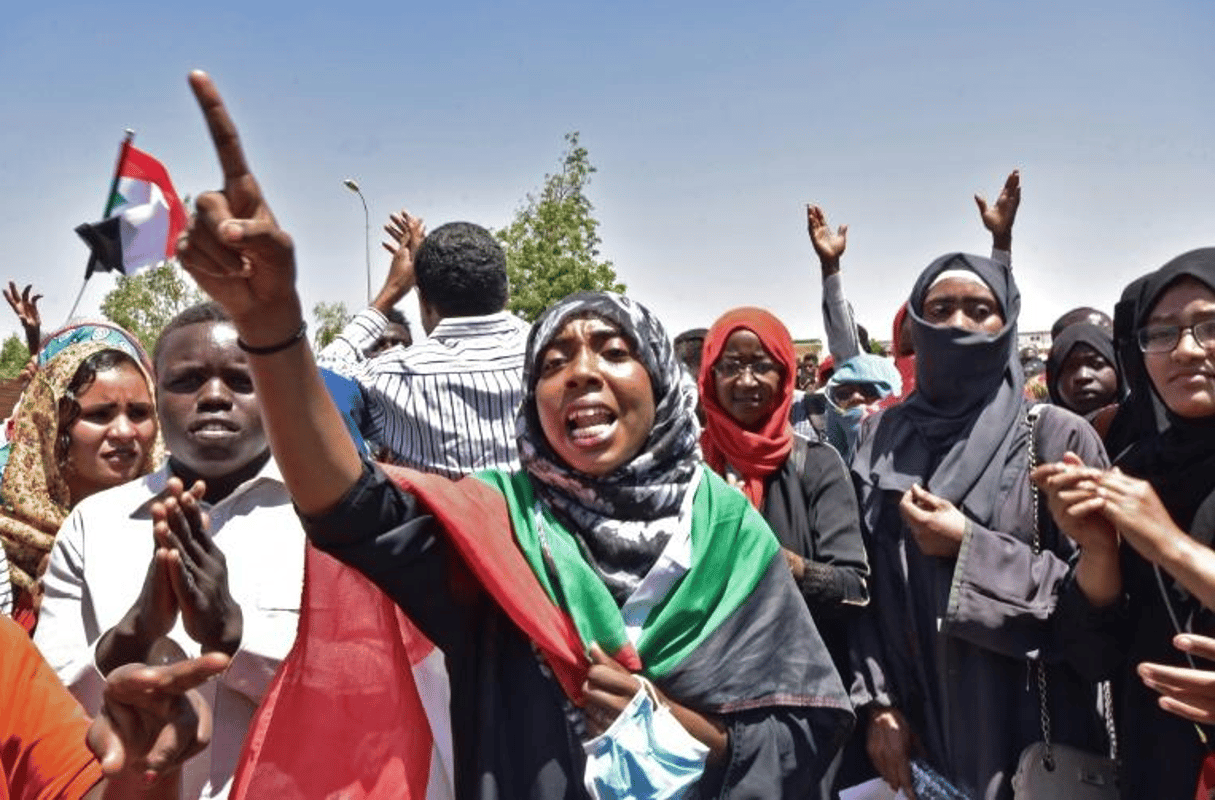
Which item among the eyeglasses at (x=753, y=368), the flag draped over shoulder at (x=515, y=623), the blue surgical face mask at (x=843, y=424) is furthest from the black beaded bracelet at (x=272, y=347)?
the blue surgical face mask at (x=843, y=424)

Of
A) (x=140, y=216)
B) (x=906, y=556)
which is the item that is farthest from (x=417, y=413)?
(x=140, y=216)

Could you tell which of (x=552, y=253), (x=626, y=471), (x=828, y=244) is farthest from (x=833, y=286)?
(x=552, y=253)

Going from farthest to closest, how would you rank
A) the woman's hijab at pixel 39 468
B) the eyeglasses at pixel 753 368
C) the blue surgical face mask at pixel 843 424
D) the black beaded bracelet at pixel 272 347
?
the blue surgical face mask at pixel 843 424 → the eyeglasses at pixel 753 368 → the woman's hijab at pixel 39 468 → the black beaded bracelet at pixel 272 347

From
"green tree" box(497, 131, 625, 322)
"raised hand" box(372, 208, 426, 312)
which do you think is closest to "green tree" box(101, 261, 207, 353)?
"green tree" box(497, 131, 625, 322)

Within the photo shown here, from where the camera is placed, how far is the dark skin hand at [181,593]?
1.95 m

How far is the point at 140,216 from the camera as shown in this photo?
7.52m

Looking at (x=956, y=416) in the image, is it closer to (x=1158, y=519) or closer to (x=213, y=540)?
(x=1158, y=519)

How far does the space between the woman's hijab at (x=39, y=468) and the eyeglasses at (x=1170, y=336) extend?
8.29 ft

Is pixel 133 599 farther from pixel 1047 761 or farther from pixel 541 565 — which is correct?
pixel 1047 761

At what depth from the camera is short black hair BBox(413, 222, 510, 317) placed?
425cm

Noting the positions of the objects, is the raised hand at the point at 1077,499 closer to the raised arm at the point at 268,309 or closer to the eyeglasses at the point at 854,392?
the raised arm at the point at 268,309

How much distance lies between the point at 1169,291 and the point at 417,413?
96.0 inches

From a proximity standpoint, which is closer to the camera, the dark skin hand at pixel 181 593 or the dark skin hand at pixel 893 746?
the dark skin hand at pixel 181 593

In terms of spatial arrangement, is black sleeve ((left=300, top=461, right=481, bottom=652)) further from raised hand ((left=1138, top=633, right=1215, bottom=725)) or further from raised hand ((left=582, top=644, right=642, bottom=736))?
raised hand ((left=1138, top=633, right=1215, bottom=725))
